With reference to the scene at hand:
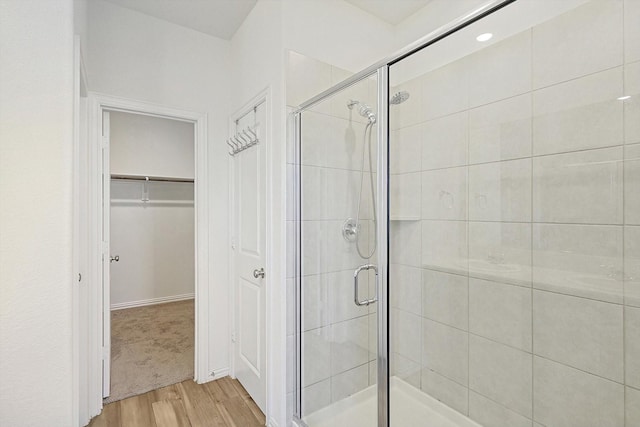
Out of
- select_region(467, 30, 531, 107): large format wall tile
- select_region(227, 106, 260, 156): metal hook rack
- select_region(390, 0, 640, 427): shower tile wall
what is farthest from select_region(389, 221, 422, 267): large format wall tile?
select_region(227, 106, 260, 156): metal hook rack

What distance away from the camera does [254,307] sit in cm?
219

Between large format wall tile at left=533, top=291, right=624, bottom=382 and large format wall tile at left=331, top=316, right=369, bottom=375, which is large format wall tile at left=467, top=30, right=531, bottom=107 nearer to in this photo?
large format wall tile at left=533, top=291, right=624, bottom=382

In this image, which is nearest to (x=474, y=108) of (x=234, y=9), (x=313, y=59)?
(x=313, y=59)

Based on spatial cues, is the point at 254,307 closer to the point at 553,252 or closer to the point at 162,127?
the point at 553,252

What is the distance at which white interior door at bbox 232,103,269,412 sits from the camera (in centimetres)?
209

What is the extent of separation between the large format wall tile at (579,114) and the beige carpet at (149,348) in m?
2.90

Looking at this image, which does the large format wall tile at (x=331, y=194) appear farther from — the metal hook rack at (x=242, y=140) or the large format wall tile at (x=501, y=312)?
the large format wall tile at (x=501, y=312)

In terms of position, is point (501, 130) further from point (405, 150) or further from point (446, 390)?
point (446, 390)

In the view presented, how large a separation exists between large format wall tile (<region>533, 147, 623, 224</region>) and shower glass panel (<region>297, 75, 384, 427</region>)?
69cm

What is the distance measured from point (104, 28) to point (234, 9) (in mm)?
897

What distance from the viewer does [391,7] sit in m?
2.18

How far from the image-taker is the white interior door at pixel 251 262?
6.85ft

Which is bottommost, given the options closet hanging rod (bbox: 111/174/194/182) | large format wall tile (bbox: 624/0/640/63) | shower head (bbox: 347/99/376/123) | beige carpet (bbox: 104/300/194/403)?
beige carpet (bbox: 104/300/194/403)

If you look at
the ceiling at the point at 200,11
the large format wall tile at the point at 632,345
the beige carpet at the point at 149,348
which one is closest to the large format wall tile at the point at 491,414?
the large format wall tile at the point at 632,345
